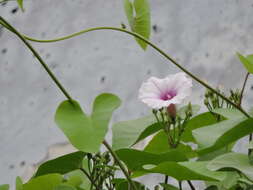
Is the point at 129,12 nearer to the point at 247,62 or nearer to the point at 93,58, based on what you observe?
the point at 247,62

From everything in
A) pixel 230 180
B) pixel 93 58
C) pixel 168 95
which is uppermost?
pixel 93 58

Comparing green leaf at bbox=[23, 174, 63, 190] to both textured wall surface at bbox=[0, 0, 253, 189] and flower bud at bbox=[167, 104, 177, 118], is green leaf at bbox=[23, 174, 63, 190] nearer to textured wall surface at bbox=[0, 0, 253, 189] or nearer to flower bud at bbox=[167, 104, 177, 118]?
flower bud at bbox=[167, 104, 177, 118]

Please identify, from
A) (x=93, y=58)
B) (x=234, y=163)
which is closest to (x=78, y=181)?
(x=234, y=163)

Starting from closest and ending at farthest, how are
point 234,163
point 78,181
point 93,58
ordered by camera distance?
point 234,163 → point 78,181 → point 93,58

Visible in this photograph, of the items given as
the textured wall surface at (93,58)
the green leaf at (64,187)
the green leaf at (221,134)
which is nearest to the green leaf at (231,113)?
the green leaf at (221,134)

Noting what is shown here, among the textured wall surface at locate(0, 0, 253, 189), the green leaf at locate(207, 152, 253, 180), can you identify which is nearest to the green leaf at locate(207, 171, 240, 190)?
the green leaf at locate(207, 152, 253, 180)

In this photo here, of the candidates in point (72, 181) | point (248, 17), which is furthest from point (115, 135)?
point (248, 17)
